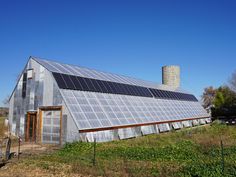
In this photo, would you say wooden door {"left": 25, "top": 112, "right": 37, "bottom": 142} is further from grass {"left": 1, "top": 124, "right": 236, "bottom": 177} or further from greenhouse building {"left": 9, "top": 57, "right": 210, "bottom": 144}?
grass {"left": 1, "top": 124, "right": 236, "bottom": 177}

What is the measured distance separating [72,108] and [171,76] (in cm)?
4244

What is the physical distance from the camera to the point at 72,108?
1909cm

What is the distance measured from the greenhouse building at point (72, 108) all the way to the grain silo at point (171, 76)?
3019 cm

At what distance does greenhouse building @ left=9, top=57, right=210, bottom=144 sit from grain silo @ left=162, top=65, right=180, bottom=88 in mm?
30191

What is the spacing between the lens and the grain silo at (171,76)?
58.2m

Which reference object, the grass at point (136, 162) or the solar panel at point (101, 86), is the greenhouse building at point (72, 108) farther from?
the grass at point (136, 162)

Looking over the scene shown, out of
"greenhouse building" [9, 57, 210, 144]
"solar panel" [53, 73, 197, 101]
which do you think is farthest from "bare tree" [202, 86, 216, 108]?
"greenhouse building" [9, 57, 210, 144]

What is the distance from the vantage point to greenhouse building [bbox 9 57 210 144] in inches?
754

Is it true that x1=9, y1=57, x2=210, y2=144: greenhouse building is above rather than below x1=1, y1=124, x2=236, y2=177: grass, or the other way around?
above

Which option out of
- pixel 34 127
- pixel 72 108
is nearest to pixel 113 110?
pixel 72 108

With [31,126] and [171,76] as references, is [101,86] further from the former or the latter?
[171,76]

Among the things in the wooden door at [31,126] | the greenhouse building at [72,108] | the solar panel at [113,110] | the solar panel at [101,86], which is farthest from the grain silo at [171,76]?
the wooden door at [31,126]

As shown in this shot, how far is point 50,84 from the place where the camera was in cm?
2062

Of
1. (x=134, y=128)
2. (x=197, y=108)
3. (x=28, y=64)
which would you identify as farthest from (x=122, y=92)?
(x=197, y=108)
